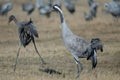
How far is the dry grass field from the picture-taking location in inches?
598

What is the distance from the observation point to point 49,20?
33406mm

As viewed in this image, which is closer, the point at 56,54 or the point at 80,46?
the point at 80,46

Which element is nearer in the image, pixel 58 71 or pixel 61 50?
pixel 58 71

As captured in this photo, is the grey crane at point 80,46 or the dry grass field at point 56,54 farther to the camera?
the dry grass field at point 56,54

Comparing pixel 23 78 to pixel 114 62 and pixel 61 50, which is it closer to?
pixel 114 62

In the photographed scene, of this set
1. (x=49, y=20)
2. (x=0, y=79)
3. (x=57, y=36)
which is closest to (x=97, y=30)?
(x=57, y=36)

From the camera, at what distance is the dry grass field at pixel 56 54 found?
15180mm

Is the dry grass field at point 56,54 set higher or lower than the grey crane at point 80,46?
lower

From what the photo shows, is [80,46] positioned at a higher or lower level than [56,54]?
higher

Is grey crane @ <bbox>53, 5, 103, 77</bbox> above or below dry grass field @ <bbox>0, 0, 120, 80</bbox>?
above

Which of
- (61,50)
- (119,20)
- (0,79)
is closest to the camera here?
(0,79)

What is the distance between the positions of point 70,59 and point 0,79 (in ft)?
16.3

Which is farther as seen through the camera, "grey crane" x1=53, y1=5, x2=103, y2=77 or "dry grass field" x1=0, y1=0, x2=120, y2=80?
"dry grass field" x1=0, y1=0, x2=120, y2=80

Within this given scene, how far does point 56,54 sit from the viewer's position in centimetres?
1978
